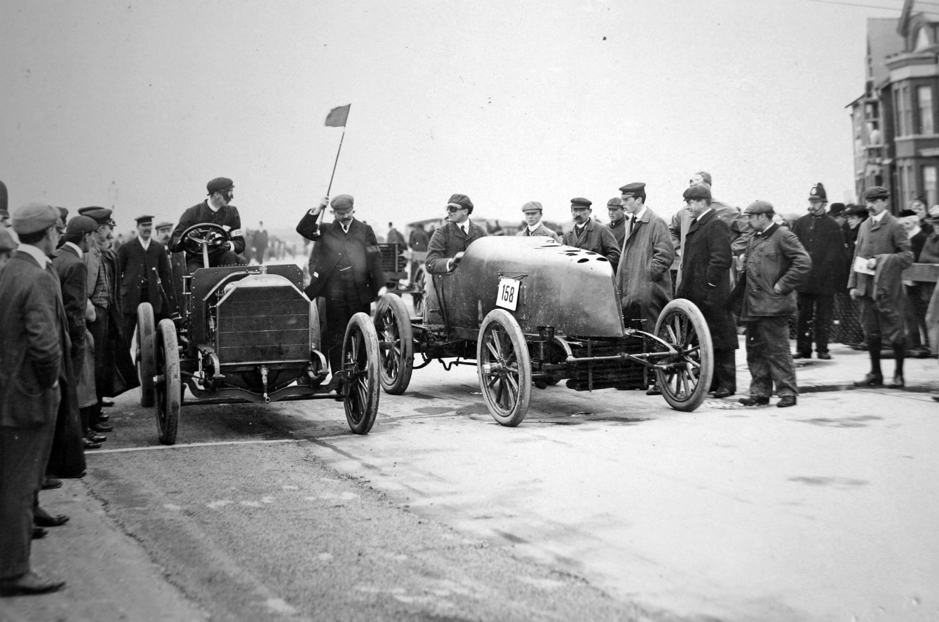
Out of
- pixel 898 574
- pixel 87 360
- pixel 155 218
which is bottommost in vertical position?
pixel 898 574

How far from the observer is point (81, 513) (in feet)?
16.3

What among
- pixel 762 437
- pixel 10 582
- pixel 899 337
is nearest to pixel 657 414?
pixel 762 437

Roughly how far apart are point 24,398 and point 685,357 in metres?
4.89

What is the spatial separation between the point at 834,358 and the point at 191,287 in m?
6.86

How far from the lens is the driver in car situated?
8539mm

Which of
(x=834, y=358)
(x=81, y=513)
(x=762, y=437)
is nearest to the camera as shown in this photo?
(x=81, y=513)

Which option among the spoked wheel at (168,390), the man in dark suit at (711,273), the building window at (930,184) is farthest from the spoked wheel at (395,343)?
the building window at (930,184)

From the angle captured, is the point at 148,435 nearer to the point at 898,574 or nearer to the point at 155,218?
the point at 898,574

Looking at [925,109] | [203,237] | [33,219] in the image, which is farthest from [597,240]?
[925,109]

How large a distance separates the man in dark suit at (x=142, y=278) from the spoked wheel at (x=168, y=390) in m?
2.45

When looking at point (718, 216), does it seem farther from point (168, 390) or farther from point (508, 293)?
point (168, 390)

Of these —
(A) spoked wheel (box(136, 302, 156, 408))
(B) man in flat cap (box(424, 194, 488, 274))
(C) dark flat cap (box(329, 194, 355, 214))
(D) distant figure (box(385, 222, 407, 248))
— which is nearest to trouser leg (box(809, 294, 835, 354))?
(B) man in flat cap (box(424, 194, 488, 274))

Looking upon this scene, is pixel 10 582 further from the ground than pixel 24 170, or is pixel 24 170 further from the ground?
pixel 24 170

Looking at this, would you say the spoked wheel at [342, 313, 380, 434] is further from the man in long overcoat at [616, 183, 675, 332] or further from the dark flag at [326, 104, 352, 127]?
the dark flag at [326, 104, 352, 127]
